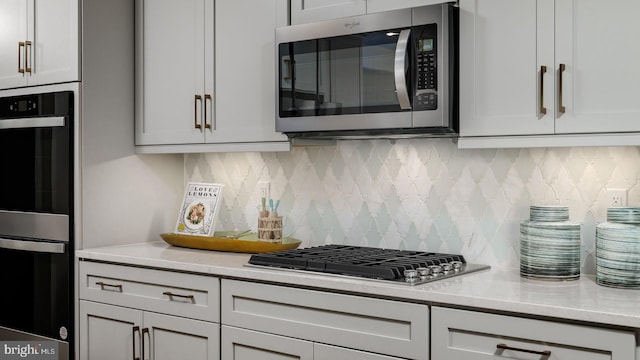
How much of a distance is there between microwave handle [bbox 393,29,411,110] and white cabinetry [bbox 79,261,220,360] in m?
0.99

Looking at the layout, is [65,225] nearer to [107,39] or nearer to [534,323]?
[107,39]

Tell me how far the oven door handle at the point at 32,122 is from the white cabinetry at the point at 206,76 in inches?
14.7

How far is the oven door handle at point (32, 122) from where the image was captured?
3197mm

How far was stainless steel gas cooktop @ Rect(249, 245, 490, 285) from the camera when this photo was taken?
224 centimetres

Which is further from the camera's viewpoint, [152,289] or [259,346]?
[152,289]

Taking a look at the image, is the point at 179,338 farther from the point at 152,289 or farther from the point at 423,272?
the point at 423,272

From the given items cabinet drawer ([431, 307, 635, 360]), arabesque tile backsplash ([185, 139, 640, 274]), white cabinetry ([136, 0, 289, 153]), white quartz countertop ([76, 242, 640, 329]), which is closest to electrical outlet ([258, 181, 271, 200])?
arabesque tile backsplash ([185, 139, 640, 274])

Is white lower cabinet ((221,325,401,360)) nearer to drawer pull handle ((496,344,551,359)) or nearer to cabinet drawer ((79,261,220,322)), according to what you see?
cabinet drawer ((79,261,220,322))

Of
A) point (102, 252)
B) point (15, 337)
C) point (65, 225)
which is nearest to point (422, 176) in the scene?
point (102, 252)

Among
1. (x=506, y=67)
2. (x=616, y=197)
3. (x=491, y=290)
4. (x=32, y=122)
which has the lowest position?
(x=491, y=290)

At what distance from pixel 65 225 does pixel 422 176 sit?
166 centimetres

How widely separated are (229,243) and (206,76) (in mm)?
761

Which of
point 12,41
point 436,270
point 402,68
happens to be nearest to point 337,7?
point 402,68
